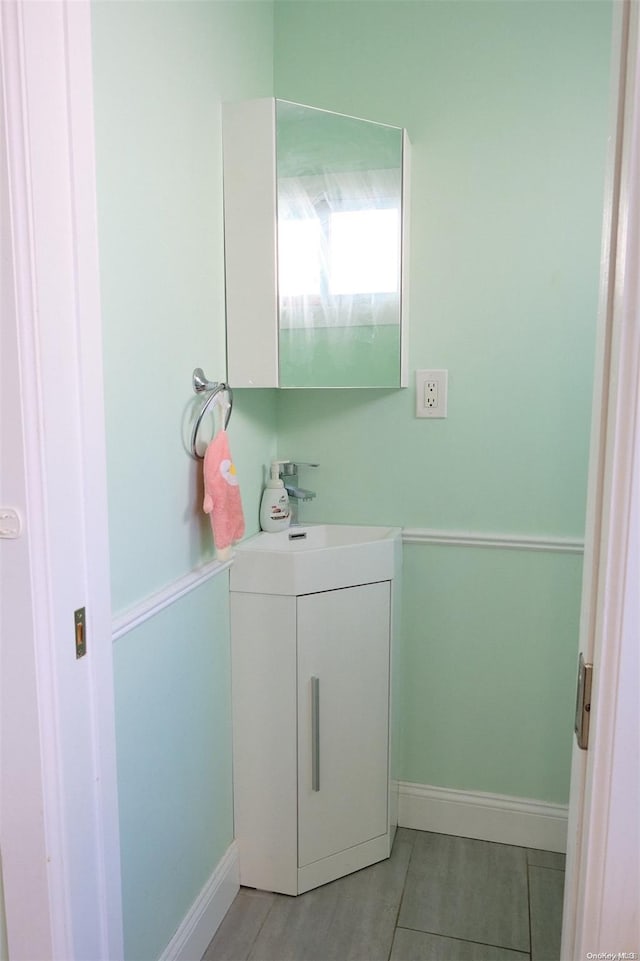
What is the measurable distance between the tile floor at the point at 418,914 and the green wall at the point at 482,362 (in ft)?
0.70

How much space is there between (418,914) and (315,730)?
1.67ft

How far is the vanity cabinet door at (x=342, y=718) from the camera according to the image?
1.76 m

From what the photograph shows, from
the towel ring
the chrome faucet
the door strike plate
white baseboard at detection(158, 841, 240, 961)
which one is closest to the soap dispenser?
the chrome faucet

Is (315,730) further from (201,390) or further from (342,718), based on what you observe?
(201,390)

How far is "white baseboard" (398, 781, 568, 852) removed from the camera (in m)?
1.97

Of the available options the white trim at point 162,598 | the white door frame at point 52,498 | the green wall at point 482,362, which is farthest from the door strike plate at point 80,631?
the green wall at point 482,362

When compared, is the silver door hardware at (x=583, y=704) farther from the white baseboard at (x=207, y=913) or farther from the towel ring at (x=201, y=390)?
the white baseboard at (x=207, y=913)

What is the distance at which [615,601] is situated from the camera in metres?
0.73

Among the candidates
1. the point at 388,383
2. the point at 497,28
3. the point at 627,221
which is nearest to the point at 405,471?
the point at 388,383

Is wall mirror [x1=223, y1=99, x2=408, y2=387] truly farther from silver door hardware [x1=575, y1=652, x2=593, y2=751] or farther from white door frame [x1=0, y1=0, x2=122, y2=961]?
silver door hardware [x1=575, y1=652, x2=593, y2=751]

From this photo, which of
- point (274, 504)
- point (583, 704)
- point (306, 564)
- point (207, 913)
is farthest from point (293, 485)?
point (583, 704)

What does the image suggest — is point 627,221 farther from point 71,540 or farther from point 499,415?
point 499,415

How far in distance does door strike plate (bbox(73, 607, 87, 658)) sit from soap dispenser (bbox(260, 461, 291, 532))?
0.94 m

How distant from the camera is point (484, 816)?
203 cm
